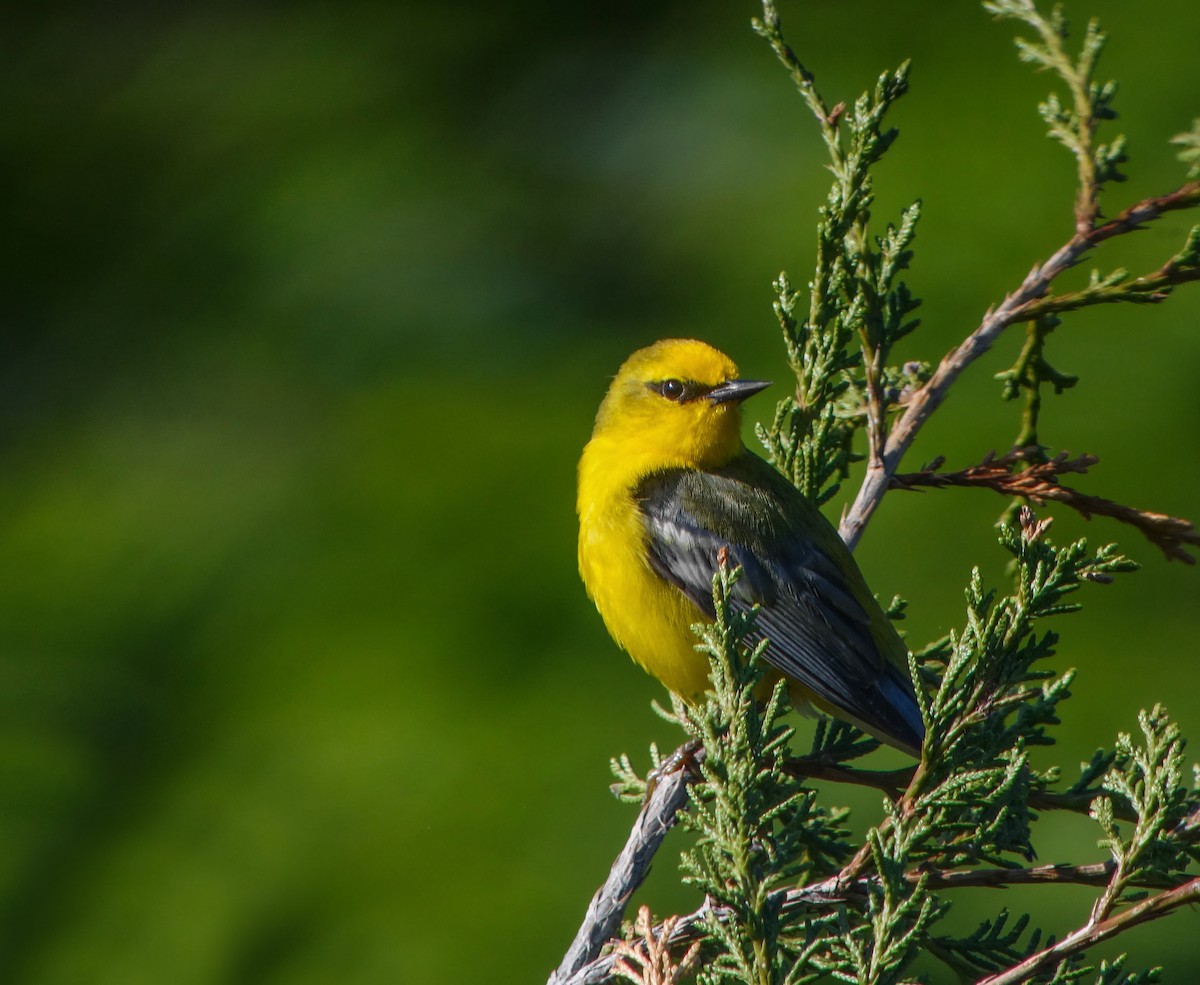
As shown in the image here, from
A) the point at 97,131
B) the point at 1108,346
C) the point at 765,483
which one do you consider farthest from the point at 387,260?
the point at 765,483

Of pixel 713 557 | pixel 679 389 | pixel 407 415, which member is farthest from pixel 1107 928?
pixel 407 415

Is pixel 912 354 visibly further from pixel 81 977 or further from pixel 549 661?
pixel 81 977

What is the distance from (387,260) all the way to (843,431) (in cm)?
441

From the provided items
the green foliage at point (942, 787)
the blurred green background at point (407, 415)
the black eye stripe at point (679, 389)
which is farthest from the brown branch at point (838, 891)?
the black eye stripe at point (679, 389)

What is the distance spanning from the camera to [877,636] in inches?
130

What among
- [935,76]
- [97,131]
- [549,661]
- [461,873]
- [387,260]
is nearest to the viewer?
[461,873]

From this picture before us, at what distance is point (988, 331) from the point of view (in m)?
2.95

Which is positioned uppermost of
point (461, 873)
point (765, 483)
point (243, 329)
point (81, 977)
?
point (243, 329)

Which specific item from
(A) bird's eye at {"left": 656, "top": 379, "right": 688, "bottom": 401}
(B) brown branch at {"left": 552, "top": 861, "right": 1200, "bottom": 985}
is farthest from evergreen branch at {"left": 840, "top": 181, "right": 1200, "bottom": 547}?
(B) brown branch at {"left": 552, "top": 861, "right": 1200, "bottom": 985}

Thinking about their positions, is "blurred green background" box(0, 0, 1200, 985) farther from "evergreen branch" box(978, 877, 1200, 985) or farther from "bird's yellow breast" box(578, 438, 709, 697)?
"evergreen branch" box(978, 877, 1200, 985)

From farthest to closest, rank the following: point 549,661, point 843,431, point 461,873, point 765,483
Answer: point 549,661, point 461,873, point 765,483, point 843,431

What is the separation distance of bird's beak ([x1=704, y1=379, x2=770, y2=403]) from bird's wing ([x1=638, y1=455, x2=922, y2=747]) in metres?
0.20

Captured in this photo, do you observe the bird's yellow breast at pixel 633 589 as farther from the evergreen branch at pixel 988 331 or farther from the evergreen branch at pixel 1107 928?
the evergreen branch at pixel 1107 928

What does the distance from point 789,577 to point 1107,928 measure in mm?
1421
